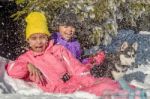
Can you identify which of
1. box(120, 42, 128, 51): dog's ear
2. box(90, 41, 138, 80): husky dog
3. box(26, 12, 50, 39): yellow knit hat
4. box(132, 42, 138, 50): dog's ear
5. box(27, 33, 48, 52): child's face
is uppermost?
box(26, 12, 50, 39): yellow knit hat

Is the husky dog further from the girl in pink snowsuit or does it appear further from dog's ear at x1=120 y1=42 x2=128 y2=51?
the girl in pink snowsuit

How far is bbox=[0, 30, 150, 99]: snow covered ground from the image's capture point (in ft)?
14.1

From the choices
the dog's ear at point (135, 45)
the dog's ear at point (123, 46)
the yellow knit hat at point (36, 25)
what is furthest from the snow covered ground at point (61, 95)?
the yellow knit hat at point (36, 25)

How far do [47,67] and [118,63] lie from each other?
1.16 meters

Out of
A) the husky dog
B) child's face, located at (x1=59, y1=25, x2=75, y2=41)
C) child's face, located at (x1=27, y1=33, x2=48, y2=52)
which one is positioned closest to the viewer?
child's face, located at (x1=27, y1=33, x2=48, y2=52)

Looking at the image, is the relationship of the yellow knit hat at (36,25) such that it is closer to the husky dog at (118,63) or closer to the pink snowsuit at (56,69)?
the pink snowsuit at (56,69)

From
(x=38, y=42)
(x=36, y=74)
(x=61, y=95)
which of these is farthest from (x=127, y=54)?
(x=61, y=95)

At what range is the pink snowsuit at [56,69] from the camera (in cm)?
512

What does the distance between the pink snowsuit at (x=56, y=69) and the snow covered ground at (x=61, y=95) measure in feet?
0.34

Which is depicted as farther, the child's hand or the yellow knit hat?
A: the yellow knit hat

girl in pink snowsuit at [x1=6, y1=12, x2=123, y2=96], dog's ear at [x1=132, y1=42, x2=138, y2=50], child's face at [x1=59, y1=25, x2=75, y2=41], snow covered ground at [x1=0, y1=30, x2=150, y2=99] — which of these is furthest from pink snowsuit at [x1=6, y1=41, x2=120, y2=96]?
dog's ear at [x1=132, y1=42, x2=138, y2=50]

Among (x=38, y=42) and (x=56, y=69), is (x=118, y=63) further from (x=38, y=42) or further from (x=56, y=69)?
(x=38, y=42)

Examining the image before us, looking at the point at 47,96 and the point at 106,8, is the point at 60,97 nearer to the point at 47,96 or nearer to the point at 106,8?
the point at 47,96

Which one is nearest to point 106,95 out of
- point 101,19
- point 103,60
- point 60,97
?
point 60,97
